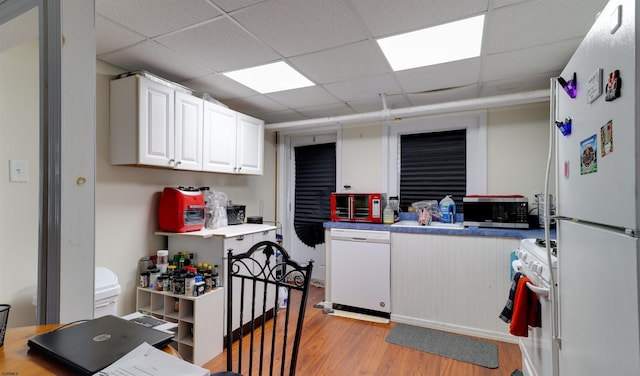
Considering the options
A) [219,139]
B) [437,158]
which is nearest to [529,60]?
[437,158]

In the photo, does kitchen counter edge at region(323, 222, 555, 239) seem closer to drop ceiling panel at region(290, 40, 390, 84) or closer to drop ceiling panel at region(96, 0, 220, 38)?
drop ceiling panel at region(290, 40, 390, 84)

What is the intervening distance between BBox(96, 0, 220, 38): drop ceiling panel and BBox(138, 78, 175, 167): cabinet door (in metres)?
0.52

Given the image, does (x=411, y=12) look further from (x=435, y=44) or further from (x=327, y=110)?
(x=327, y=110)

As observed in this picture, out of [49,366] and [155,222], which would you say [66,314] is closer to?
[49,366]

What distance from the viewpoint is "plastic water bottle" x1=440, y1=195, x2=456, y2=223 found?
3234mm

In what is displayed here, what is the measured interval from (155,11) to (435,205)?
10.0 ft

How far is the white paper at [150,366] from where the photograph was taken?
699 mm

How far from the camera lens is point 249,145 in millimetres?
3328

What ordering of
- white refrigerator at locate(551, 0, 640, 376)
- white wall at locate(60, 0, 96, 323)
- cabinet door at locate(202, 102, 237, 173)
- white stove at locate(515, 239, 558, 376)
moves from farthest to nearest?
cabinet door at locate(202, 102, 237, 173) < white stove at locate(515, 239, 558, 376) < white wall at locate(60, 0, 96, 323) < white refrigerator at locate(551, 0, 640, 376)

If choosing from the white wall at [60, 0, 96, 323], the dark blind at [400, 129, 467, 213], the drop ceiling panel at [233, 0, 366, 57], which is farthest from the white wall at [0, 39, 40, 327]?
the dark blind at [400, 129, 467, 213]

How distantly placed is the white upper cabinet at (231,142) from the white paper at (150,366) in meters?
2.16

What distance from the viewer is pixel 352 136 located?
3.91 meters

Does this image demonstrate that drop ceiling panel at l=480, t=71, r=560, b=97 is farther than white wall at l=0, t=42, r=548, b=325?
Yes

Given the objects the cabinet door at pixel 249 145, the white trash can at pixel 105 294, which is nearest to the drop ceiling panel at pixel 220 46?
the cabinet door at pixel 249 145
